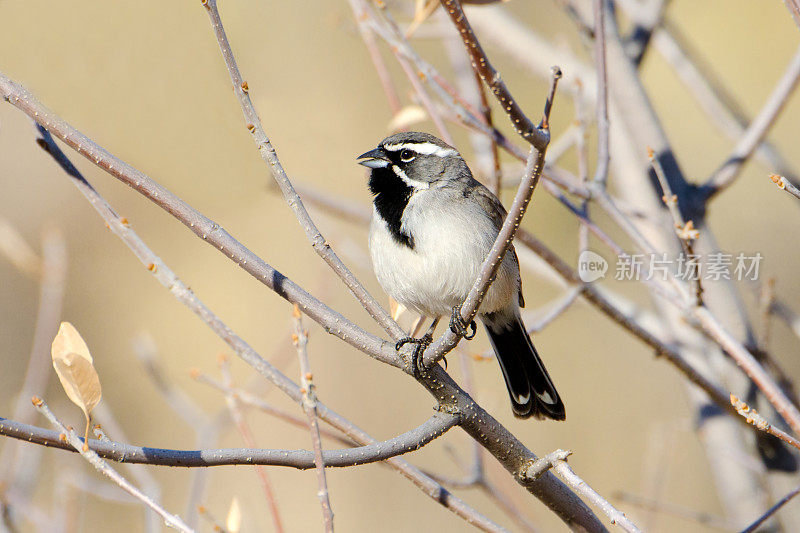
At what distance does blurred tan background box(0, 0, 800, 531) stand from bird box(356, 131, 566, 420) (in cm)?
306

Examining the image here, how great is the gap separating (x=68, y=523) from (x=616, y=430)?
239 inches

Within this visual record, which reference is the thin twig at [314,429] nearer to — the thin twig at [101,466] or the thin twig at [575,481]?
the thin twig at [101,466]

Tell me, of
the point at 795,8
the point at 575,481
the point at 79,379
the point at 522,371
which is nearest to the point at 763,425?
the point at 575,481

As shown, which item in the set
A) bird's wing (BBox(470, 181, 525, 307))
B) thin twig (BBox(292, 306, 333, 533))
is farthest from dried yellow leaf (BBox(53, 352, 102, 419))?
bird's wing (BBox(470, 181, 525, 307))

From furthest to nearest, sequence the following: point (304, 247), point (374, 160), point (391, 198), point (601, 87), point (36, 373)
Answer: point (304, 247)
point (374, 160)
point (391, 198)
point (36, 373)
point (601, 87)

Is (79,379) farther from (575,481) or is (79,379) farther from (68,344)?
(575,481)

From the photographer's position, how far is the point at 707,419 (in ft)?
14.2

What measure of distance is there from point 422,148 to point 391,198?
14.8 inches

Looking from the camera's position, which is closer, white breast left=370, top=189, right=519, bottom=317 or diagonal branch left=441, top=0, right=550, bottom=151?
diagonal branch left=441, top=0, right=550, bottom=151

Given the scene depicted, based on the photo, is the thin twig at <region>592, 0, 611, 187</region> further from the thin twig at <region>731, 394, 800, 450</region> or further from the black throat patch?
the thin twig at <region>731, 394, 800, 450</region>

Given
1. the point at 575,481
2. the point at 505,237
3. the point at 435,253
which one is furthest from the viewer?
Answer: the point at 435,253

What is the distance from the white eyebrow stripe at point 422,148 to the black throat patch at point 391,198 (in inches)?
4.9

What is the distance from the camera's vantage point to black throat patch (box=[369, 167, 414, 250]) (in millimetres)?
3859

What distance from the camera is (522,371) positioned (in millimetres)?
4242
